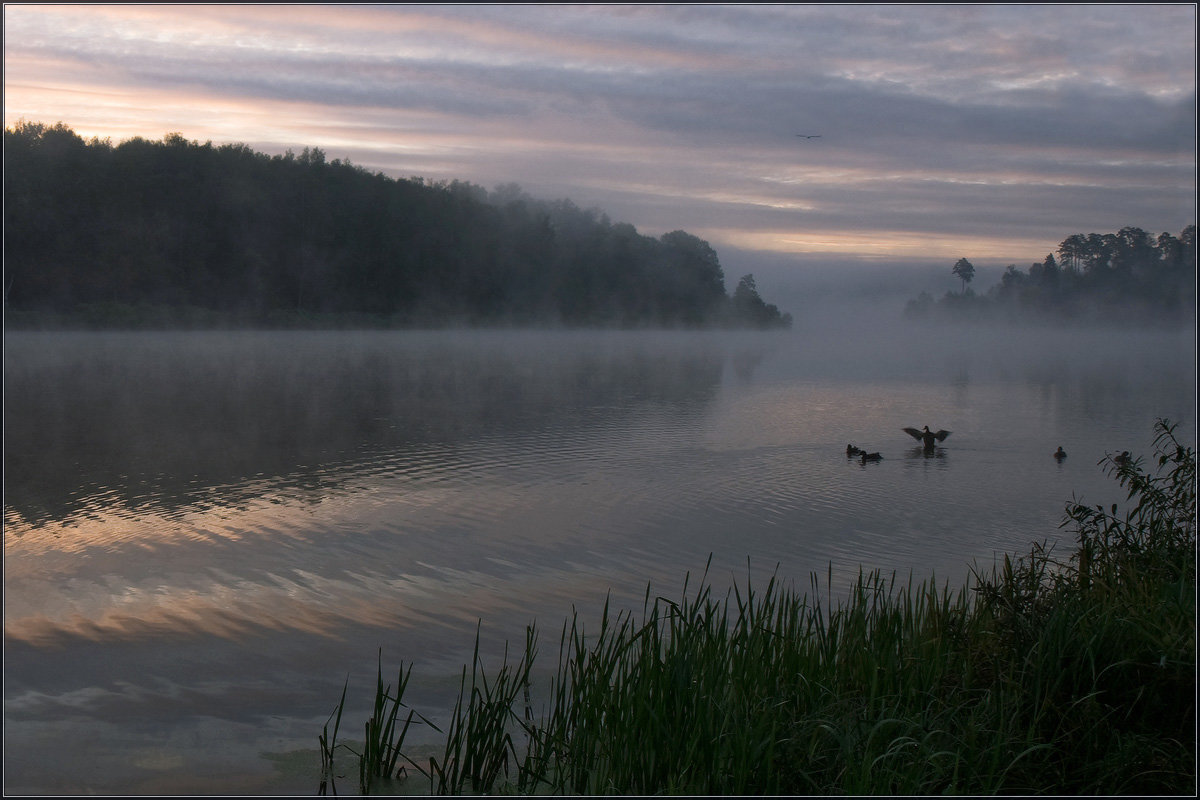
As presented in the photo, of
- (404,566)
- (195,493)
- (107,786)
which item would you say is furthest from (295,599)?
(195,493)

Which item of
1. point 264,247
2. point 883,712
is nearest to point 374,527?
point 883,712

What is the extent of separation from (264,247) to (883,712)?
7700cm

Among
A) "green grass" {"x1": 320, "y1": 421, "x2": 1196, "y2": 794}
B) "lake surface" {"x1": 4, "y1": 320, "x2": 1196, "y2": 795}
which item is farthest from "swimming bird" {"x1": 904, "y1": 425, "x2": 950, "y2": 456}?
"green grass" {"x1": 320, "y1": 421, "x2": 1196, "y2": 794}

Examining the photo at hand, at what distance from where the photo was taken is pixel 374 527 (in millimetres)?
10008

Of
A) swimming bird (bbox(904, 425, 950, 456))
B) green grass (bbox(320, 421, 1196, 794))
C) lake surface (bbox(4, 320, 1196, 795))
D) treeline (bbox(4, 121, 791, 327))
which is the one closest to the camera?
green grass (bbox(320, 421, 1196, 794))

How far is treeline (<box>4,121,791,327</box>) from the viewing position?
58250 millimetres

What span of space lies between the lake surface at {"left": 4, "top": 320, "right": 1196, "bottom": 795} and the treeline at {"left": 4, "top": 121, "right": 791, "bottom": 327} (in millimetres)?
38861

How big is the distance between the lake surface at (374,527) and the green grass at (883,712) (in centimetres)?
100

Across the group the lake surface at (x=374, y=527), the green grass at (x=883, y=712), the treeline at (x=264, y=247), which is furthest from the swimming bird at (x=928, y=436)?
the treeline at (x=264, y=247)

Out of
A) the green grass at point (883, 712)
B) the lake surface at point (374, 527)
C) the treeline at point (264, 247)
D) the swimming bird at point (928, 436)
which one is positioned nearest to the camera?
the green grass at point (883, 712)

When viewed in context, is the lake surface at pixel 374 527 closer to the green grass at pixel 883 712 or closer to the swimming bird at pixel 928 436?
the swimming bird at pixel 928 436

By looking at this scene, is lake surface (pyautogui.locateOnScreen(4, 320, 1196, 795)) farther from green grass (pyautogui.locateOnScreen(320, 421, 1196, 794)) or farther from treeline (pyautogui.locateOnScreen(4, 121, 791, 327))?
treeline (pyautogui.locateOnScreen(4, 121, 791, 327))

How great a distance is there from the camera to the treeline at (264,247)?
2293 inches

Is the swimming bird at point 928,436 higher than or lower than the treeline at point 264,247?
lower
